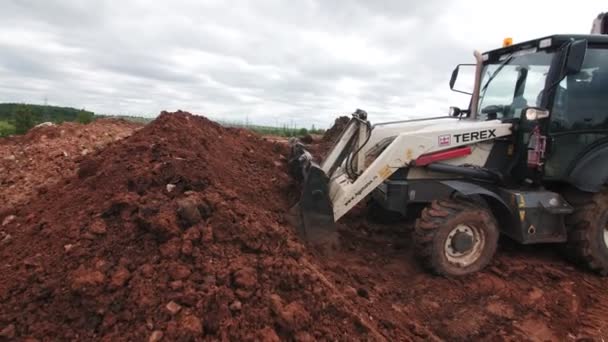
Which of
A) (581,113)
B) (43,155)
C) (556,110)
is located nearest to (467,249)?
(556,110)

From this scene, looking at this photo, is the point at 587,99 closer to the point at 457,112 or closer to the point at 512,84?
the point at 512,84

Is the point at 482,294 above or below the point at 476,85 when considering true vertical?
below

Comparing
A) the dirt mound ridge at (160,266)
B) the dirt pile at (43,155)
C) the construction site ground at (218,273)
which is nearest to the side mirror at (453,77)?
the construction site ground at (218,273)

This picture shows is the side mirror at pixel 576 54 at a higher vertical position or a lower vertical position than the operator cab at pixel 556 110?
higher

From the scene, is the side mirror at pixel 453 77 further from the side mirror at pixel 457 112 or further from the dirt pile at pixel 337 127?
the dirt pile at pixel 337 127

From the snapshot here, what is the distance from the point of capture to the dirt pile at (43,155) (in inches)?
223

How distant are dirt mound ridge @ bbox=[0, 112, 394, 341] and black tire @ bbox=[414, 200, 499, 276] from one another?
1189 mm

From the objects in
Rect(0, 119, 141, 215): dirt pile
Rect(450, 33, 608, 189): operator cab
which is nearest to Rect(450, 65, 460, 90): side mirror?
Rect(450, 33, 608, 189): operator cab

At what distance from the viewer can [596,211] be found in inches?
180

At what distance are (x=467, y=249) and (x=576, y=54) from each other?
85.5 inches

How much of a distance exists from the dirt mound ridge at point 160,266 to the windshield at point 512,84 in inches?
114

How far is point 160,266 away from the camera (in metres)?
3.20

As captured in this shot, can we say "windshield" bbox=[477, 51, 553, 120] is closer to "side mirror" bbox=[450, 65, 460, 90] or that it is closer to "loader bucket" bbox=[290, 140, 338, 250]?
"side mirror" bbox=[450, 65, 460, 90]

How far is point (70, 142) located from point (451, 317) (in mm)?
Answer: 6410
